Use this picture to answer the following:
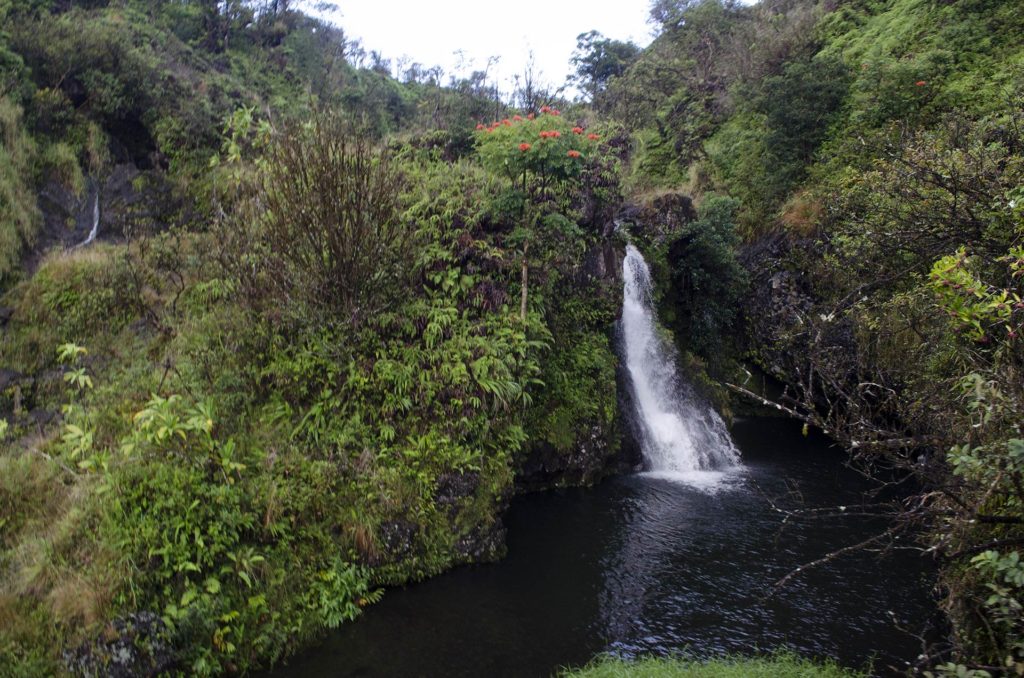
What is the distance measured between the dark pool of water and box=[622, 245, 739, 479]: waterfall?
2374 millimetres

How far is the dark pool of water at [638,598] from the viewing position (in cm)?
730

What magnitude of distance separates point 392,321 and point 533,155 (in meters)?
4.97

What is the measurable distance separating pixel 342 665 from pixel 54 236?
1127cm

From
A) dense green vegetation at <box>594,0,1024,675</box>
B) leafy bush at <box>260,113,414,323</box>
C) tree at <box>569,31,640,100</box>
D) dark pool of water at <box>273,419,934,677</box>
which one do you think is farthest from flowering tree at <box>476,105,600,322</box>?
tree at <box>569,31,640,100</box>

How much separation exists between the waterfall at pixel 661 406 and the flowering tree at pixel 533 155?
5.00m

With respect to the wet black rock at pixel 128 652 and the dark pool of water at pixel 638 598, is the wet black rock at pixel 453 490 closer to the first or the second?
the dark pool of water at pixel 638 598

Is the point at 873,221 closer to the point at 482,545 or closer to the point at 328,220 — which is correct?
the point at 482,545

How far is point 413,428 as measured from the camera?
31.3 feet

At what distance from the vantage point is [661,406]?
1587 centimetres

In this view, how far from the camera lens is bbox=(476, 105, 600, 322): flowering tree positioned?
1239 cm

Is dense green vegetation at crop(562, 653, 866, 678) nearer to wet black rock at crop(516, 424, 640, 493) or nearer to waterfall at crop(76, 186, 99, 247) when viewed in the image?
wet black rock at crop(516, 424, 640, 493)

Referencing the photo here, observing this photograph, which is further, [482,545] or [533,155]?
[533,155]

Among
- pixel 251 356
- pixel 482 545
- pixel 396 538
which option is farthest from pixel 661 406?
pixel 251 356

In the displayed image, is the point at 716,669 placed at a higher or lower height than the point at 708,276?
lower
